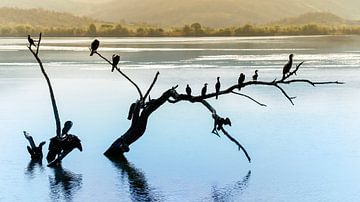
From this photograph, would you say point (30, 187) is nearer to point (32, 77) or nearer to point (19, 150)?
point (19, 150)

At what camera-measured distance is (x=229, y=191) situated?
29.0ft

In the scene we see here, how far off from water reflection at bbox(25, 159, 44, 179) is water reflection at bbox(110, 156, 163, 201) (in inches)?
36.4

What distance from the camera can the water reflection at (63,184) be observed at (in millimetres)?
8728

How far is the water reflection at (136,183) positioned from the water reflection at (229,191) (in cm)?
60

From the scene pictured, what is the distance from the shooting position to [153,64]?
27969 millimetres

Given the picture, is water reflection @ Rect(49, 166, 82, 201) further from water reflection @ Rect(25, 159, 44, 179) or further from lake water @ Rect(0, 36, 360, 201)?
water reflection @ Rect(25, 159, 44, 179)

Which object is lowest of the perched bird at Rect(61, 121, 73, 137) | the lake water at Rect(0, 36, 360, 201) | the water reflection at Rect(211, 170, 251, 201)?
the lake water at Rect(0, 36, 360, 201)

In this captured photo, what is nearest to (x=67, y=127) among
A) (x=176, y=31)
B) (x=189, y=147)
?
(x=189, y=147)

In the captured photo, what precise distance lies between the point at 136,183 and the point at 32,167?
5.29 ft

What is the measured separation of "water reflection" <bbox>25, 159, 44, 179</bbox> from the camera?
32.0 ft

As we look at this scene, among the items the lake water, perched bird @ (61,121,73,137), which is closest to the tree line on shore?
the lake water

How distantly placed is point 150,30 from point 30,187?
6126 centimetres

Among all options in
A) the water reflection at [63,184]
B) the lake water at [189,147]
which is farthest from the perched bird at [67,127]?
the water reflection at [63,184]

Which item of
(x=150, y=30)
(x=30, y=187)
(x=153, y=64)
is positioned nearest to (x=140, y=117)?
(x=30, y=187)
